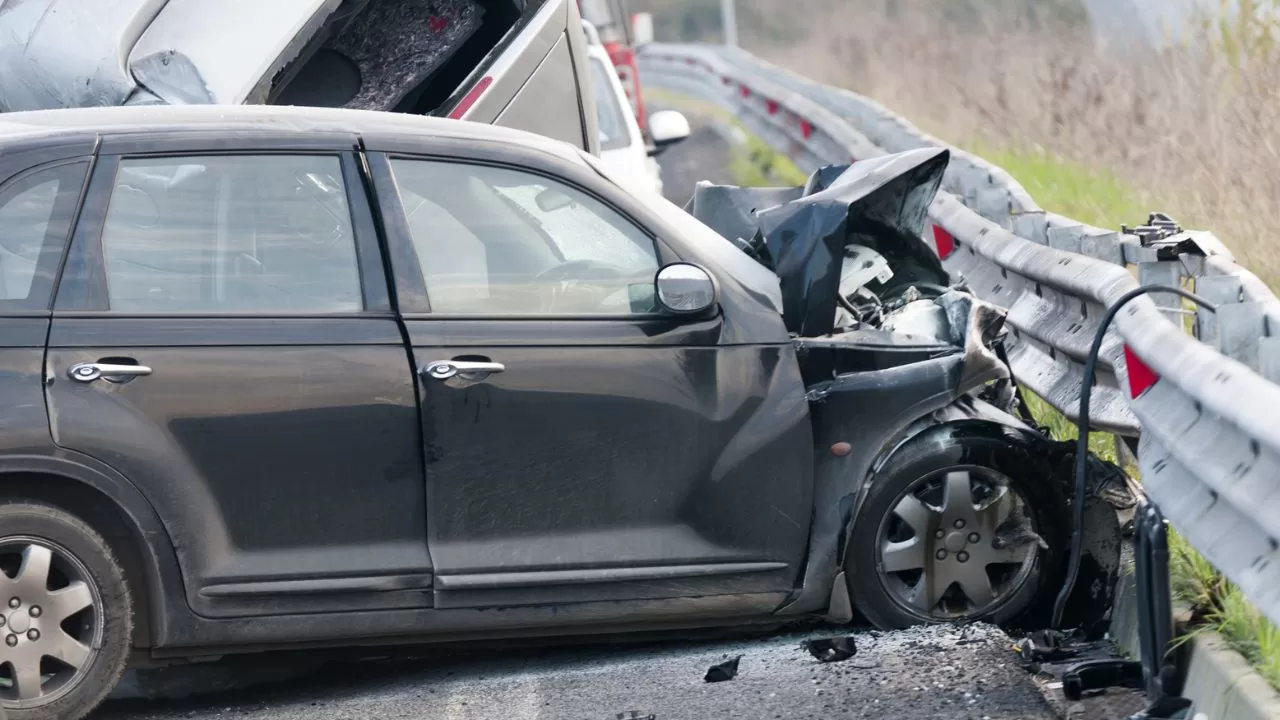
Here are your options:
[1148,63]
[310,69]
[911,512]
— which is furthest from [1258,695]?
[1148,63]

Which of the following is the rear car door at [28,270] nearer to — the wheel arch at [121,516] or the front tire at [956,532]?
the wheel arch at [121,516]

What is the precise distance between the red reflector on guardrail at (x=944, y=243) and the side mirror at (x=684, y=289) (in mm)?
3954

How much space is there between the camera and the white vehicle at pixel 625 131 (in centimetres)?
1244

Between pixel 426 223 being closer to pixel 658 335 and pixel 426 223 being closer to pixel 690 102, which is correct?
pixel 658 335

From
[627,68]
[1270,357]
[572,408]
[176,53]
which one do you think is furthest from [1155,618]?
[627,68]

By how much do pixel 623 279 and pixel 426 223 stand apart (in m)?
0.60

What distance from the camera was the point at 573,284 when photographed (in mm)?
5383

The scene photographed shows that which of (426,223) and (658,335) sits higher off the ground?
(426,223)

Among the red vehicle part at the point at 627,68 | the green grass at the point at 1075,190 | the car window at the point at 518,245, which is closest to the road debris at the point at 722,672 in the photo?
the car window at the point at 518,245

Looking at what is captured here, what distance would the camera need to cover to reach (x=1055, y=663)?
5.36 meters

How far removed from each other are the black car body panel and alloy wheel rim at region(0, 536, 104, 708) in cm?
15

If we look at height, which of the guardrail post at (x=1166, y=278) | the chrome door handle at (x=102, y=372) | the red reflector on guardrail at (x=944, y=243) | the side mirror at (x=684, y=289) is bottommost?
the guardrail post at (x=1166, y=278)

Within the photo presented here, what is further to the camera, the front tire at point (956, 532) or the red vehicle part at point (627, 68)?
the red vehicle part at point (627, 68)

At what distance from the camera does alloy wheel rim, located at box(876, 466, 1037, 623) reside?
5578 millimetres
